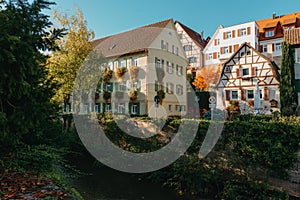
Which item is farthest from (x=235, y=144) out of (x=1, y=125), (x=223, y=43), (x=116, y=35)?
(x=223, y=43)

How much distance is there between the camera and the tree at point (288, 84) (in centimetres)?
1527

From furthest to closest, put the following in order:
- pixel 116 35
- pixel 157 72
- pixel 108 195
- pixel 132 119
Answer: pixel 116 35 → pixel 157 72 → pixel 132 119 → pixel 108 195

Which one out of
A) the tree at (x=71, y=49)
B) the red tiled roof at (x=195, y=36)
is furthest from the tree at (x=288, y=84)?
the red tiled roof at (x=195, y=36)

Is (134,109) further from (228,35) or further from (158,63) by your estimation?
Answer: (228,35)

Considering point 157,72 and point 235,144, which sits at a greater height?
point 157,72

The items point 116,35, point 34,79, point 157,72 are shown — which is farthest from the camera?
point 116,35

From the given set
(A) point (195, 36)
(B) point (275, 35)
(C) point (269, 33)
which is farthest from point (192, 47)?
(B) point (275, 35)

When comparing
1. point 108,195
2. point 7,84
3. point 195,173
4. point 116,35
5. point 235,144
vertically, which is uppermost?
point 116,35

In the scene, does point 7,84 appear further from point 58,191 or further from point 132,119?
point 132,119

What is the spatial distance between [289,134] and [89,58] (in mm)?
12846

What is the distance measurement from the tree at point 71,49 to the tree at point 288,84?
1410 centimetres

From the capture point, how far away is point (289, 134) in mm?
7422

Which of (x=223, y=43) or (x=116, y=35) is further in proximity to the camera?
(x=223, y=43)

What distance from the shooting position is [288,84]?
1545 centimetres
